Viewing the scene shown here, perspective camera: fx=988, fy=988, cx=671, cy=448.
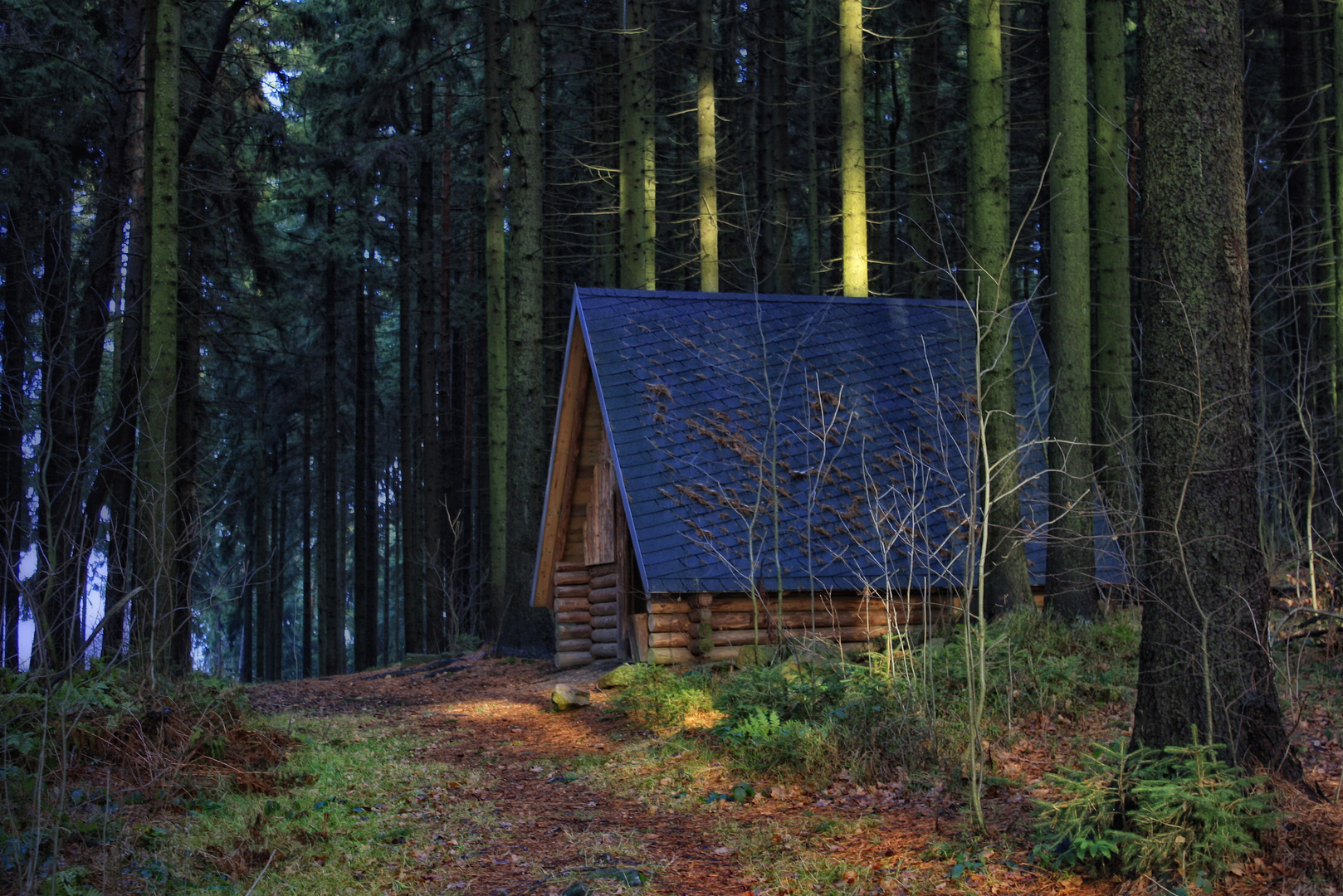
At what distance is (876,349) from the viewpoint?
48.3 ft

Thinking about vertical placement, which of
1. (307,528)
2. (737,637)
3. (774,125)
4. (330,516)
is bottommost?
(737,637)

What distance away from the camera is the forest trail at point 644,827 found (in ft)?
18.2

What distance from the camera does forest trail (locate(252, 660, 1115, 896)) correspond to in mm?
5543

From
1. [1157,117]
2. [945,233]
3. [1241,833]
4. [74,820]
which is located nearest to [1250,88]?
[945,233]

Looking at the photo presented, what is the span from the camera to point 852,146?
51.4 feet

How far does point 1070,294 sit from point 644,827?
8.00 metres

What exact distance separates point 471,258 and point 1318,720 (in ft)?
77.7

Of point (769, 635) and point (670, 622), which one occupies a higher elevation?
point (670, 622)

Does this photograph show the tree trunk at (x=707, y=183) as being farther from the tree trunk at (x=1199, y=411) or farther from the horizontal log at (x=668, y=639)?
the tree trunk at (x=1199, y=411)

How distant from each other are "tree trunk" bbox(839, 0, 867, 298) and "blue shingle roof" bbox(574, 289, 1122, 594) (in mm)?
815

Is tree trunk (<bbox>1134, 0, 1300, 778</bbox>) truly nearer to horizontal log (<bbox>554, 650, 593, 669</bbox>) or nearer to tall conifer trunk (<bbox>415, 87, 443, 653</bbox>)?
horizontal log (<bbox>554, 650, 593, 669</bbox>)

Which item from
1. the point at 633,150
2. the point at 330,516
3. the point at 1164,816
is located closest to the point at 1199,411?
the point at 1164,816

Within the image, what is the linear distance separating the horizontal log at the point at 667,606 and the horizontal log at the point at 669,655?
44 centimetres

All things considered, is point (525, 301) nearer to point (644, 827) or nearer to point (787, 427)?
point (787, 427)
